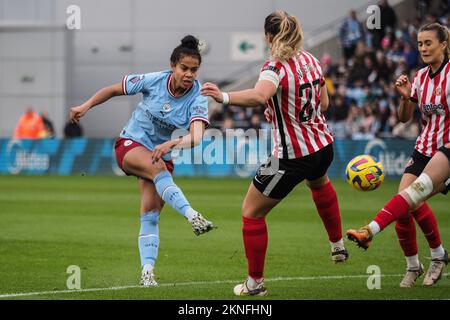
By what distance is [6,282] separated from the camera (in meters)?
9.20

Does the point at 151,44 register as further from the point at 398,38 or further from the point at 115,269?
the point at 115,269

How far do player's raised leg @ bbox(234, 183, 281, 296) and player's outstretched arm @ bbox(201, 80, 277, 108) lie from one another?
0.97 metres

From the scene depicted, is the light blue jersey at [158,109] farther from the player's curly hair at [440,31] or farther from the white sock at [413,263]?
the white sock at [413,263]

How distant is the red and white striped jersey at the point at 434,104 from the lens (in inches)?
340

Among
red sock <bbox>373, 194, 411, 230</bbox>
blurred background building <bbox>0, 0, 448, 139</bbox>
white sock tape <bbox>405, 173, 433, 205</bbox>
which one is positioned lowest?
red sock <bbox>373, 194, 411, 230</bbox>

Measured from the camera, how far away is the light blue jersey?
354 inches

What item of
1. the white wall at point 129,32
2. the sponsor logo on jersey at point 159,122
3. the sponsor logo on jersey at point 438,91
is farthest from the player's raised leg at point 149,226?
the white wall at point 129,32

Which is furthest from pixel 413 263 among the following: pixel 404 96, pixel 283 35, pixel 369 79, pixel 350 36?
pixel 350 36

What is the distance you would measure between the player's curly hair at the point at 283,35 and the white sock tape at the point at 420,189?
1.52m

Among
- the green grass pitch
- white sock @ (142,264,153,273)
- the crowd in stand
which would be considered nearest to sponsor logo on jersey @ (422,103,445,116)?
the green grass pitch

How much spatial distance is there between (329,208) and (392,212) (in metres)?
1.01

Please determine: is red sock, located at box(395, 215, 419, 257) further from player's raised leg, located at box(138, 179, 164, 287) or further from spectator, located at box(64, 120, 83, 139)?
spectator, located at box(64, 120, 83, 139)

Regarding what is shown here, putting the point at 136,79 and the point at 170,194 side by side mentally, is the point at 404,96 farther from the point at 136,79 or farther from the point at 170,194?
the point at 136,79
